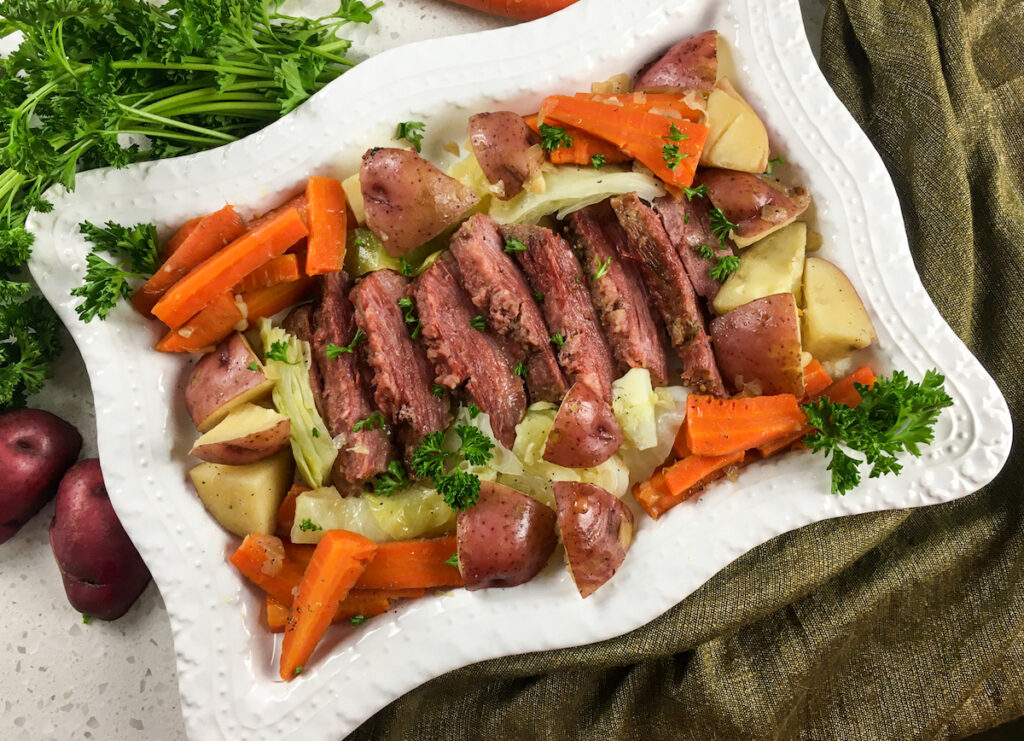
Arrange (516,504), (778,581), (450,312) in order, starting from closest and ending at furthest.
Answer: (516,504), (450,312), (778,581)

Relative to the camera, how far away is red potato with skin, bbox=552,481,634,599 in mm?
2160

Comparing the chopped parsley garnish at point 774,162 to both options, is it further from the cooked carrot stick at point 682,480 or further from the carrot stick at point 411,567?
the carrot stick at point 411,567

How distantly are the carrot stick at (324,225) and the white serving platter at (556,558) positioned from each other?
0.24 ft

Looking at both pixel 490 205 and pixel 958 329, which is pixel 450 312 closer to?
pixel 490 205

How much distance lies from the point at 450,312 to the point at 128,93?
4.35 ft

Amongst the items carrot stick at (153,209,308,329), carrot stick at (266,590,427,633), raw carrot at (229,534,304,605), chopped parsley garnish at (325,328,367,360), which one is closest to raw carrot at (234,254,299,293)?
carrot stick at (153,209,308,329)

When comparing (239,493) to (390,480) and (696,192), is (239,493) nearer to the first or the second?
(390,480)

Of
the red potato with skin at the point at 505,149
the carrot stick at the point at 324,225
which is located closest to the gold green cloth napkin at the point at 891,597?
the red potato with skin at the point at 505,149

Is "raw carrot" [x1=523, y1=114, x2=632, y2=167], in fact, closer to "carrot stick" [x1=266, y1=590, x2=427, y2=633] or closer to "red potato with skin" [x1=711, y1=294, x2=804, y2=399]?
"red potato with skin" [x1=711, y1=294, x2=804, y2=399]

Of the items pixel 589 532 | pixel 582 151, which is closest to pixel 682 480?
pixel 589 532

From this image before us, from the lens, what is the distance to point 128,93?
2.51 m

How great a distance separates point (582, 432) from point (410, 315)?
687mm

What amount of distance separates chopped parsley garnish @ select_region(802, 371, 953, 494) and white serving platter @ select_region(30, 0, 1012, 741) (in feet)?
0.42

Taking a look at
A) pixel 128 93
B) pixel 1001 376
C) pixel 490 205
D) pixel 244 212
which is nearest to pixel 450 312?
pixel 490 205
